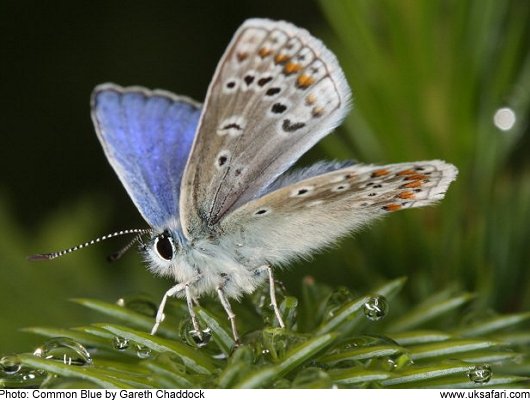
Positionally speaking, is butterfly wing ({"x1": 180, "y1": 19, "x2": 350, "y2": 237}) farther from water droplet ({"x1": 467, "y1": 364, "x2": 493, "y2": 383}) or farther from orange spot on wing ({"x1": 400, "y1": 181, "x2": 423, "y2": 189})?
water droplet ({"x1": 467, "y1": 364, "x2": 493, "y2": 383})

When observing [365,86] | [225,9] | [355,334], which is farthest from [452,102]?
[225,9]

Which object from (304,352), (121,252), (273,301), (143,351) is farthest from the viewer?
(121,252)

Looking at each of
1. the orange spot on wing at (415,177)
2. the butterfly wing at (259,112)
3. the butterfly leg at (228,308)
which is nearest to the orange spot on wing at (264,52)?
the butterfly wing at (259,112)

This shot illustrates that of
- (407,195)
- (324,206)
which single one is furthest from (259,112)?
(407,195)

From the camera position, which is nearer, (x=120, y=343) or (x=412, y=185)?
(x=120, y=343)

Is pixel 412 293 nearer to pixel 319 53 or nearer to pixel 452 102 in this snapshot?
pixel 452 102

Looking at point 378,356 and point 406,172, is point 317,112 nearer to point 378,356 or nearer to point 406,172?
point 406,172

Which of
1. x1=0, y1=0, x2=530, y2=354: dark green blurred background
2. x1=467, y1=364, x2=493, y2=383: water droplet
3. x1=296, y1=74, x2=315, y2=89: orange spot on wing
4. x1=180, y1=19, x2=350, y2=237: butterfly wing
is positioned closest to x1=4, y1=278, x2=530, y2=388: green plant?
x1=467, y1=364, x2=493, y2=383: water droplet
